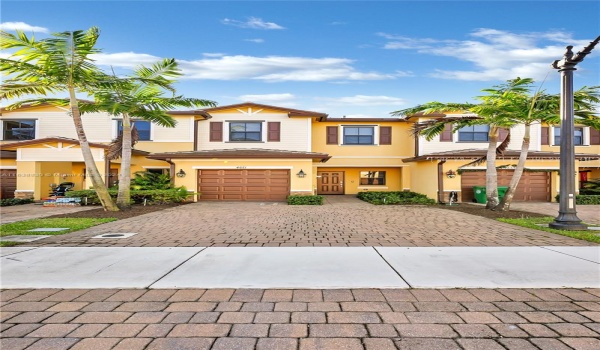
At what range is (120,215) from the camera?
1250 cm

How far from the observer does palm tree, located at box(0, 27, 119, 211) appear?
36.4 ft

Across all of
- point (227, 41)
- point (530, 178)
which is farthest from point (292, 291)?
point (530, 178)

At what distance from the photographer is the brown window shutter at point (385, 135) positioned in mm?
25016

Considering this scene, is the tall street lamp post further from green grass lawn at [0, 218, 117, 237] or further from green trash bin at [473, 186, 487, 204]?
green grass lawn at [0, 218, 117, 237]

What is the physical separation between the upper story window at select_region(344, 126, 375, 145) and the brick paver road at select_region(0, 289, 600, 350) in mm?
21649

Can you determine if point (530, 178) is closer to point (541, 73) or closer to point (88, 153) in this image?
point (541, 73)

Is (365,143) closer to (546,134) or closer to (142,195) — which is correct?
(546,134)

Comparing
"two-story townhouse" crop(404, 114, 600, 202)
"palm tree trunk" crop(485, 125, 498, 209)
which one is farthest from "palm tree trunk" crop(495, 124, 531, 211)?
"two-story townhouse" crop(404, 114, 600, 202)

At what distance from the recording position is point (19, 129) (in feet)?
76.4

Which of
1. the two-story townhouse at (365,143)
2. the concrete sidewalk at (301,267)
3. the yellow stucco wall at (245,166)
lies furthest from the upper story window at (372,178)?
the concrete sidewalk at (301,267)

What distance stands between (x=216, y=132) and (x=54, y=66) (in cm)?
1201

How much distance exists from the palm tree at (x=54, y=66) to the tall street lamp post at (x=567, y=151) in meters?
15.1

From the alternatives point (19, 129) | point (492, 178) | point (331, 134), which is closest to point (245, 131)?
point (331, 134)

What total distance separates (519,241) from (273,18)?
1295 centimetres
